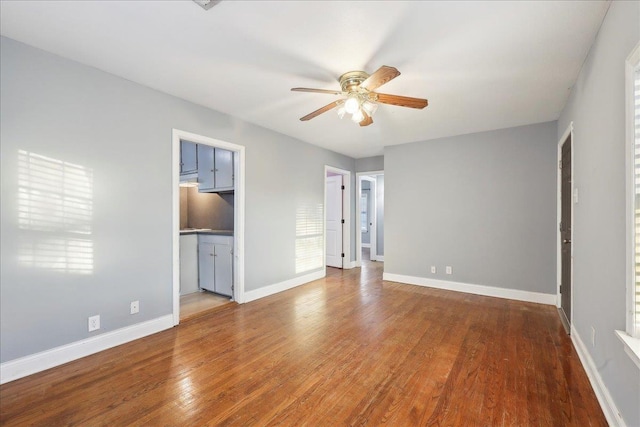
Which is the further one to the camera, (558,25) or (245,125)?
(245,125)

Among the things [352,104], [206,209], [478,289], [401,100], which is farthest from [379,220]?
[352,104]

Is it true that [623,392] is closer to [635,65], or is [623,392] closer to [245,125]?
[635,65]

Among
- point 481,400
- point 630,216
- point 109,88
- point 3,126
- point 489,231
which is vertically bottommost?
point 481,400

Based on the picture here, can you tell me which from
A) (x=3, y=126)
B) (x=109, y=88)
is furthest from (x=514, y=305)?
(x=3, y=126)

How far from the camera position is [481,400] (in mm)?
1822

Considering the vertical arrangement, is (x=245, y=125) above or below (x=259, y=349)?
above

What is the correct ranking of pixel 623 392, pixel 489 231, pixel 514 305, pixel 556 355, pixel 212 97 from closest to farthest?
pixel 623 392 → pixel 556 355 → pixel 212 97 → pixel 514 305 → pixel 489 231

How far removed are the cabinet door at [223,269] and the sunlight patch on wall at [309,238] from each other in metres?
1.20

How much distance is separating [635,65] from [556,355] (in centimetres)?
227

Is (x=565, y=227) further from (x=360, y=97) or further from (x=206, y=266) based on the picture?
(x=206, y=266)

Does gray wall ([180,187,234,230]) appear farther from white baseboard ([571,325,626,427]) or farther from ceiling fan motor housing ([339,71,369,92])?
white baseboard ([571,325,626,427])

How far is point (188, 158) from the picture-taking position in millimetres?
4805

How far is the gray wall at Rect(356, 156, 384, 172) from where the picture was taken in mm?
5964

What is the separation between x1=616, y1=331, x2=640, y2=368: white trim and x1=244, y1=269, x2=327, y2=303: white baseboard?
11.6 ft
